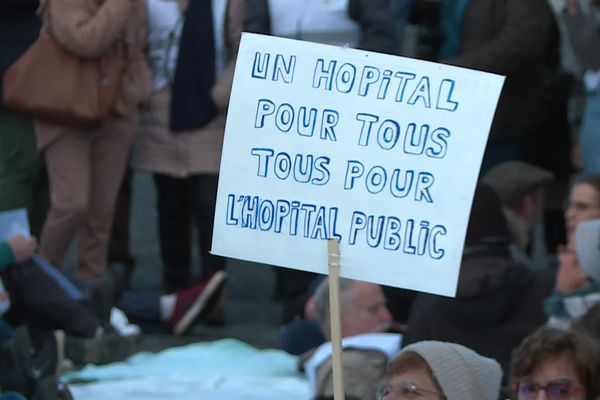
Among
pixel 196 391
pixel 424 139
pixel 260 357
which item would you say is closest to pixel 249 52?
pixel 424 139

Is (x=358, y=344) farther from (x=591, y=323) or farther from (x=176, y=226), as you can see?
(x=176, y=226)

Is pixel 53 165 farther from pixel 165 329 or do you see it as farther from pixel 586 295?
pixel 586 295

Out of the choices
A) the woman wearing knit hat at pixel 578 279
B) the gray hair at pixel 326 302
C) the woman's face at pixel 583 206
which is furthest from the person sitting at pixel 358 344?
the woman's face at pixel 583 206

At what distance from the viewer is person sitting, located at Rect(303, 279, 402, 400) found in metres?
5.08

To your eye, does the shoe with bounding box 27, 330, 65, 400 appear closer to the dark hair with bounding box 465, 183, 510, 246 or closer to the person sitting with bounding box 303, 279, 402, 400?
the person sitting with bounding box 303, 279, 402, 400

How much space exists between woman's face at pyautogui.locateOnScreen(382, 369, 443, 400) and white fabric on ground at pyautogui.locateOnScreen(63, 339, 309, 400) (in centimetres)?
223

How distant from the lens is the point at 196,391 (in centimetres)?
638

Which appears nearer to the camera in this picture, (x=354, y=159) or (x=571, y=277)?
(x=354, y=159)

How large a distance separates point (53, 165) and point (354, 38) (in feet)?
4.83

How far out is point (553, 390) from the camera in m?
4.02

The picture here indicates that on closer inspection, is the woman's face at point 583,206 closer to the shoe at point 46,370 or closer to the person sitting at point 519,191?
the person sitting at point 519,191

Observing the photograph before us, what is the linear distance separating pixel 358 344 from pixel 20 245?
64.3 inches

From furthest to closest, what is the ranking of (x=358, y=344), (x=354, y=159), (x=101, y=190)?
1. (x=101, y=190)
2. (x=358, y=344)
3. (x=354, y=159)

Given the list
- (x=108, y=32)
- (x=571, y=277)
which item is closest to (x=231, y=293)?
(x=108, y=32)
